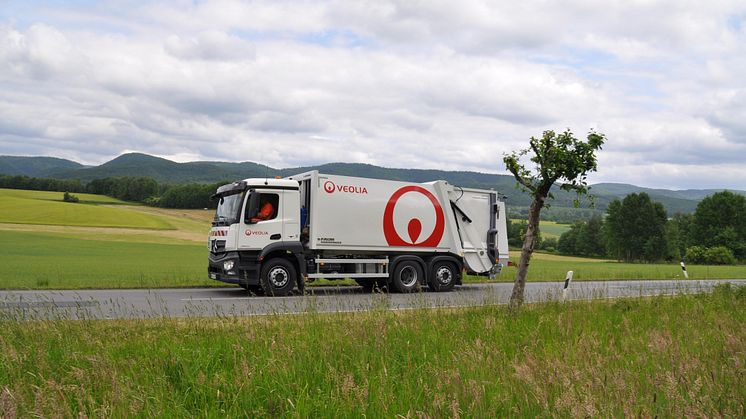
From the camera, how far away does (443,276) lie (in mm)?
18719

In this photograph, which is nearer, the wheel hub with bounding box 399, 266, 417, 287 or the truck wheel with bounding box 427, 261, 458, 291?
the wheel hub with bounding box 399, 266, 417, 287

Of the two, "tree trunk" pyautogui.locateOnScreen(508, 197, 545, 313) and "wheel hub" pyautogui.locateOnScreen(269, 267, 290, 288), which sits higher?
"tree trunk" pyautogui.locateOnScreen(508, 197, 545, 313)

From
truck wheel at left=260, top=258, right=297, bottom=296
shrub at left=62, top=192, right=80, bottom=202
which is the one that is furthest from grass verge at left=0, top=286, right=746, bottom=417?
shrub at left=62, top=192, right=80, bottom=202

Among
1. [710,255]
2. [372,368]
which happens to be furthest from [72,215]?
[710,255]

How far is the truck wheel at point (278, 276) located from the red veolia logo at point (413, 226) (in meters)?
3.13

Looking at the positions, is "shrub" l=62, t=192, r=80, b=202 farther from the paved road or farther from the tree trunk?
the tree trunk

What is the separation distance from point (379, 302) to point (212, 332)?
8.33 ft

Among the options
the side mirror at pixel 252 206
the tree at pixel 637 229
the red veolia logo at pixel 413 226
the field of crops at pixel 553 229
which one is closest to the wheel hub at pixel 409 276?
the red veolia logo at pixel 413 226

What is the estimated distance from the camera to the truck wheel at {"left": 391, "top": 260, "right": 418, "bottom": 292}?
1783cm

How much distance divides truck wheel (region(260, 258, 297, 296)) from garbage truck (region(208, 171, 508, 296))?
26 mm

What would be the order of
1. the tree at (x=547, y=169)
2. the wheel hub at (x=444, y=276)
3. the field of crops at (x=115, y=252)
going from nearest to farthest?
the tree at (x=547, y=169) → the wheel hub at (x=444, y=276) → the field of crops at (x=115, y=252)

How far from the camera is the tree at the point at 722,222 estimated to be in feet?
255

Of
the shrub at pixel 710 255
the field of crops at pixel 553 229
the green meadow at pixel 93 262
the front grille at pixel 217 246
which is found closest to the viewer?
the front grille at pixel 217 246

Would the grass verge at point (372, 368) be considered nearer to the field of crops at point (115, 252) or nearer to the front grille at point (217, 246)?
the front grille at point (217, 246)
